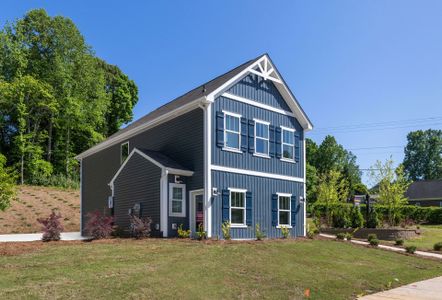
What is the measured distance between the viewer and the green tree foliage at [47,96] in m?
44.8

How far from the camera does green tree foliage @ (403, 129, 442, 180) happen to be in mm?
94938

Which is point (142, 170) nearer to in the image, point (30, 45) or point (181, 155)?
point (181, 155)

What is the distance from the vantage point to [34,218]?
107 ft

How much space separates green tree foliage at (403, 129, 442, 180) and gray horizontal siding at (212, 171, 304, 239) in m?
81.5

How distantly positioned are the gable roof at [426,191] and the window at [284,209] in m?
50.0

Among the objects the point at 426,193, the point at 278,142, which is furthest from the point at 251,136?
the point at 426,193

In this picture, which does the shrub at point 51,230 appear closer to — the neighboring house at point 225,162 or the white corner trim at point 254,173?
the neighboring house at point 225,162

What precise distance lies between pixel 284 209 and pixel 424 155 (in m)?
83.2

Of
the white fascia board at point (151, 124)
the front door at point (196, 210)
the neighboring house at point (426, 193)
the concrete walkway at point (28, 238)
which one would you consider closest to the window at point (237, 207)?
the front door at point (196, 210)

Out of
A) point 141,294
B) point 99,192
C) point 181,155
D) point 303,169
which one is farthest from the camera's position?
point 99,192

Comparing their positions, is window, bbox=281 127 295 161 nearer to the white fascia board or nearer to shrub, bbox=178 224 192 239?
the white fascia board

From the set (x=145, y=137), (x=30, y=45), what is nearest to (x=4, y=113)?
(x=30, y=45)

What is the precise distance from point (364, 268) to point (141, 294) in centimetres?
823

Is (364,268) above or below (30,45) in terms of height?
below
